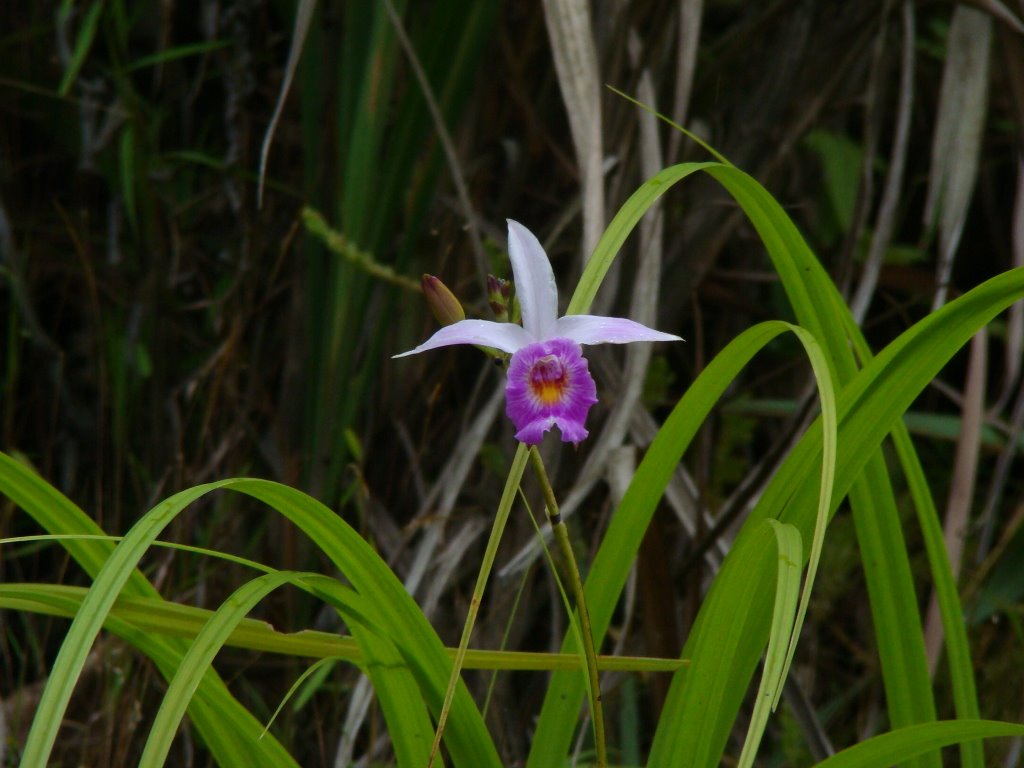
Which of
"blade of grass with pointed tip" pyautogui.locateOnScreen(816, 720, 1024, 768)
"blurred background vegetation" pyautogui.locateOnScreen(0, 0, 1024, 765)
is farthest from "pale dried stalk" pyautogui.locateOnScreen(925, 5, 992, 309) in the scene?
"blade of grass with pointed tip" pyautogui.locateOnScreen(816, 720, 1024, 768)

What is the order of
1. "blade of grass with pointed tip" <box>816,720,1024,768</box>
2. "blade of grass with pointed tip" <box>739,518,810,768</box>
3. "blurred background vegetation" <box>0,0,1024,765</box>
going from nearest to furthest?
1. "blade of grass with pointed tip" <box>739,518,810,768</box>
2. "blade of grass with pointed tip" <box>816,720,1024,768</box>
3. "blurred background vegetation" <box>0,0,1024,765</box>

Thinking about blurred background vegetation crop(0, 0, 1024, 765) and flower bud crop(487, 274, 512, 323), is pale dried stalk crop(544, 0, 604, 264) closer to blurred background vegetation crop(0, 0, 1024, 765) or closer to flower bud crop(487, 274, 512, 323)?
blurred background vegetation crop(0, 0, 1024, 765)

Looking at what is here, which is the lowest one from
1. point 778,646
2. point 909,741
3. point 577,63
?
point 909,741

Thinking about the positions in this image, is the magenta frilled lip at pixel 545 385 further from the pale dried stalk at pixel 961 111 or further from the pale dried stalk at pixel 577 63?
the pale dried stalk at pixel 961 111

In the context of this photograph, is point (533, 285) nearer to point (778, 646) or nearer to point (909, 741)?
point (778, 646)

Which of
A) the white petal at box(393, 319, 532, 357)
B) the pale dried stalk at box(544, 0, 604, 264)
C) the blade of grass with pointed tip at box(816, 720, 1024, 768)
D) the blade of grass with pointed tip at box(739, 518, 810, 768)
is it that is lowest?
the blade of grass with pointed tip at box(816, 720, 1024, 768)

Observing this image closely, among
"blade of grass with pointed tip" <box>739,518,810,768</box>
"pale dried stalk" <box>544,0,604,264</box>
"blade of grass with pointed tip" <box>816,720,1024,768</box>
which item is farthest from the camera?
"pale dried stalk" <box>544,0,604,264</box>

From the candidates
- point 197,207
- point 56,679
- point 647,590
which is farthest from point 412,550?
point 56,679

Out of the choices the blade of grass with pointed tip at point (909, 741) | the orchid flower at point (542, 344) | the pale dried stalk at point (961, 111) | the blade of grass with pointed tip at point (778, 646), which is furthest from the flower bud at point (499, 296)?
the pale dried stalk at point (961, 111)

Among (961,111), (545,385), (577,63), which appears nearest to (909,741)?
(545,385)
